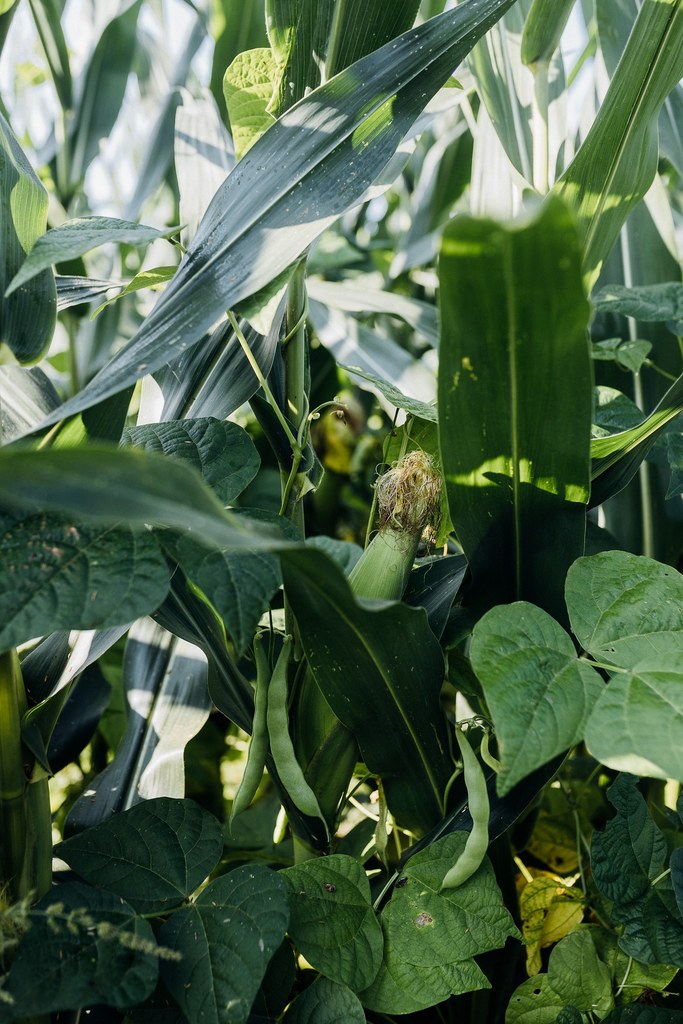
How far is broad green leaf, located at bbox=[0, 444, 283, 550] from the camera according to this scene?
297 millimetres

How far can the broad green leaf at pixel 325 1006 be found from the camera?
44 cm

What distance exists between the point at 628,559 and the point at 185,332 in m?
0.30

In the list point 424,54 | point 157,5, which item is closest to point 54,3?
point 157,5

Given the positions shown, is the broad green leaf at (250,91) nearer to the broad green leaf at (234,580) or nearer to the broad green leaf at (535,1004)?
the broad green leaf at (234,580)

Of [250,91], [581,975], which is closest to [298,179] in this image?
[250,91]

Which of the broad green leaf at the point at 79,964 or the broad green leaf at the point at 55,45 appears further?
the broad green leaf at the point at 55,45

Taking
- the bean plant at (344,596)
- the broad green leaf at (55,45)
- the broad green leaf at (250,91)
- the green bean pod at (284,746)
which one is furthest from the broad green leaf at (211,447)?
the broad green leaf at (55,45)

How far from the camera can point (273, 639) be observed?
537mm

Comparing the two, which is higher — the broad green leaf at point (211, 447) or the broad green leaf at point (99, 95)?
the broad green leaf at point (99, 95)

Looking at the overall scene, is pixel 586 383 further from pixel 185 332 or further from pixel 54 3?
pixel 54 3

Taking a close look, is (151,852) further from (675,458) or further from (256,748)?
(675,458)

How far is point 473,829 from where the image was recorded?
457 millimetres

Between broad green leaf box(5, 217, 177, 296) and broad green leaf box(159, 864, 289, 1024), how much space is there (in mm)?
357

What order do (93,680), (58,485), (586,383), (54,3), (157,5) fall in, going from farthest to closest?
(157,5)
(54,3)
(93,680)
(586,383)
(58,485)
